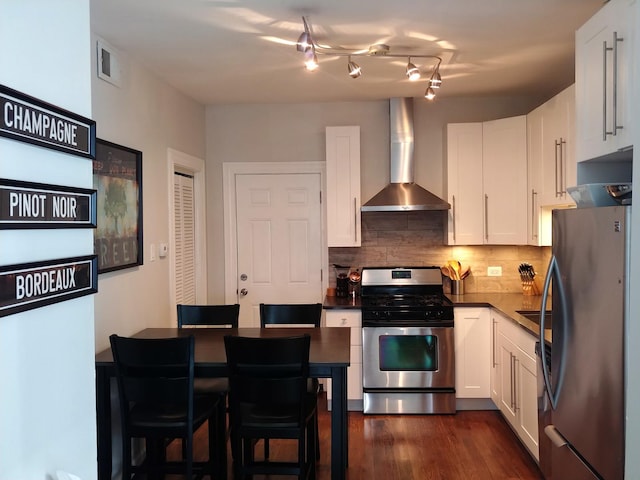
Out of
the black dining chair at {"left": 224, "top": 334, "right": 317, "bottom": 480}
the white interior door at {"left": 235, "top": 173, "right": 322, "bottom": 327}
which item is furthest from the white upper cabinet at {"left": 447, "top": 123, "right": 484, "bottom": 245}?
the black dining chair at {"left": 224, "top": 334, "right": 317, "bottom": 480}

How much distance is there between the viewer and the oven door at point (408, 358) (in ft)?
13.2

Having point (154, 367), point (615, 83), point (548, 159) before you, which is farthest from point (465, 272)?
point (154, 367)

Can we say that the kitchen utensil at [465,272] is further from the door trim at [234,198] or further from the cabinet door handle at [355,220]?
the door trim at [234,198]

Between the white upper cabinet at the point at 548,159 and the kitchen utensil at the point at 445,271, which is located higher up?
the white upper cabinet at the point at 548,159

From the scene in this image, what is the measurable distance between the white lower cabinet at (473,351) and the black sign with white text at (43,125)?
10.6ft

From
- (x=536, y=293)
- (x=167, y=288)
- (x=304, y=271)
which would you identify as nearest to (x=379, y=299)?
(x=304, y=271)

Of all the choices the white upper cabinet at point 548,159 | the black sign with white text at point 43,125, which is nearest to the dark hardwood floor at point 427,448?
the white upper cabinet at point 548,159

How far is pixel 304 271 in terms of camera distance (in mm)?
4742

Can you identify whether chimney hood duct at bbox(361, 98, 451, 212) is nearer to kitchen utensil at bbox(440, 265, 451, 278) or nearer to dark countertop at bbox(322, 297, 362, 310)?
kitchen utensil at bbox(440, 265, 451, 278)

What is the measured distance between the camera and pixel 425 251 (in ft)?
15.2

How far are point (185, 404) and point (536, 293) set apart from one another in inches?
120

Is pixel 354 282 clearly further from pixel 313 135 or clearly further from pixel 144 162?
pixel 144 162

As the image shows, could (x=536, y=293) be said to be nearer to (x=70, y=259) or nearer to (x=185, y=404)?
(x=185, y=404)

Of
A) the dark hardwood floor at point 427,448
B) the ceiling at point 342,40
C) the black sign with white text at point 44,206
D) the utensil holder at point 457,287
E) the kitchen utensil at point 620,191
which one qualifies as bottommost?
the dark hardwood floor at point 427,448
